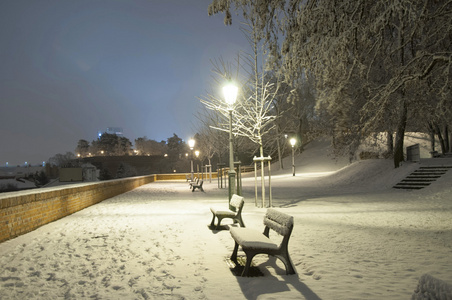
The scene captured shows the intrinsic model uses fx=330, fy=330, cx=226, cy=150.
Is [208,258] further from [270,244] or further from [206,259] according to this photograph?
[270,244]

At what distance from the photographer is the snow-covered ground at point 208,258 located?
13.1 ft

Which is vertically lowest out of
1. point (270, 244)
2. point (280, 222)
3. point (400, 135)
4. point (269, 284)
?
point (269, 284)

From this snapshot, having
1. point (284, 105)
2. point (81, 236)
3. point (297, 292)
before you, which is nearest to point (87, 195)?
point (81, 236)

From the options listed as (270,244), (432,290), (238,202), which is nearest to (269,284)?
(270,244)

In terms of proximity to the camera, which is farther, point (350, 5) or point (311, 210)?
point (311, 210)

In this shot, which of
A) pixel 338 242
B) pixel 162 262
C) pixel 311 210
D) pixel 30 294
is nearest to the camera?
pixel 30 294

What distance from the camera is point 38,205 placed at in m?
8.28

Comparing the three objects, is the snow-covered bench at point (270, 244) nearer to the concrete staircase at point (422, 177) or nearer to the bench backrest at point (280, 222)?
the bench backrest at point (280, 222)

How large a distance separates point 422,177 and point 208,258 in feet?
51.1

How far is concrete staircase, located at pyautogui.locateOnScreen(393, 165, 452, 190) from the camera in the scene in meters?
16.4

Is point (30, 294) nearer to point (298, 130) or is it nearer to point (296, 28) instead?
point (296, 28)

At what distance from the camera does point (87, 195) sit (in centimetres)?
1283

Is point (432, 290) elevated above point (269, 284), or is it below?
above

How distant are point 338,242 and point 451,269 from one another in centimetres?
207
